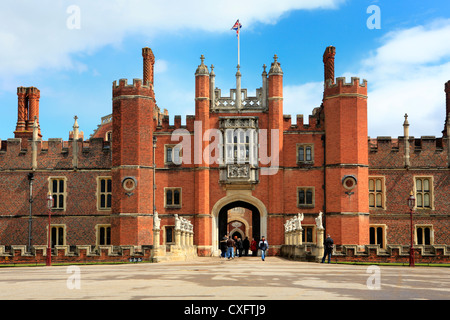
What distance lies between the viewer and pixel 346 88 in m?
35.9

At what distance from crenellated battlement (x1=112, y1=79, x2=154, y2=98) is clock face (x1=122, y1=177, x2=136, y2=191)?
5.34 meters

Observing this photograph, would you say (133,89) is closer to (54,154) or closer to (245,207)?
(54,154)

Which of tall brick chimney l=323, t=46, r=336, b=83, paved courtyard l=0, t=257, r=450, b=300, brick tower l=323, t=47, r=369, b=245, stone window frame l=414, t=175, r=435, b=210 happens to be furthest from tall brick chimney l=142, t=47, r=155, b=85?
paved courtyard l=0, t=257, r=450, b=300

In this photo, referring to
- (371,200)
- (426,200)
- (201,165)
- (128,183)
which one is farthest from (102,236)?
(426,200)

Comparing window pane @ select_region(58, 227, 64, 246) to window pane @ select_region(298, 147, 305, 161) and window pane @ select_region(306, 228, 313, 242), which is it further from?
window pane @ select_region(298, 147, 305, 161)

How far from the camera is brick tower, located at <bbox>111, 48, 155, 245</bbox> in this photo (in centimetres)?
3522

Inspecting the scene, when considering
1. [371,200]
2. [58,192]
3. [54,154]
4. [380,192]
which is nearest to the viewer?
[371,200]

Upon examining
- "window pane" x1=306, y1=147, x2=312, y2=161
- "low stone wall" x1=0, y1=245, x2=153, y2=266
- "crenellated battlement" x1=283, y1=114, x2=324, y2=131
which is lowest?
"low stone wall" x1=0, y1=245, x2=153, y2=266

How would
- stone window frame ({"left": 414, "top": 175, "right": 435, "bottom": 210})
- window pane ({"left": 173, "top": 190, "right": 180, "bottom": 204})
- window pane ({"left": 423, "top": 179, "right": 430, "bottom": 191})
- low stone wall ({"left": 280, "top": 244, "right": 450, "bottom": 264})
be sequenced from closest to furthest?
low stone wall ({"left": 280, "top": 244, "right": 450, "bottom": 264})
window pane ({"left": 173, "top": 190, "right": 180, "bottom": 204})
stone window frame ({"left": 414, "top": 175, "right": 435, "bottom": 210})
window pane ({"left": 423, "top": 179, "right": 430, "bottom": 191})

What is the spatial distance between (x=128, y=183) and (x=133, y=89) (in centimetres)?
589

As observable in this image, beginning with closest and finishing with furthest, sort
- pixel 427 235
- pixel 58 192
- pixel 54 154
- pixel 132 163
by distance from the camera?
pixel 132 163, pixel 427 235, pixel 58 192, pixel 54 154

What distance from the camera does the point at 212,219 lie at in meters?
36.7

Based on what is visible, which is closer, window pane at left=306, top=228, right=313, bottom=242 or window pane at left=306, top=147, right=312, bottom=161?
window pane at left=306, top=228, right=313, bottom=242
